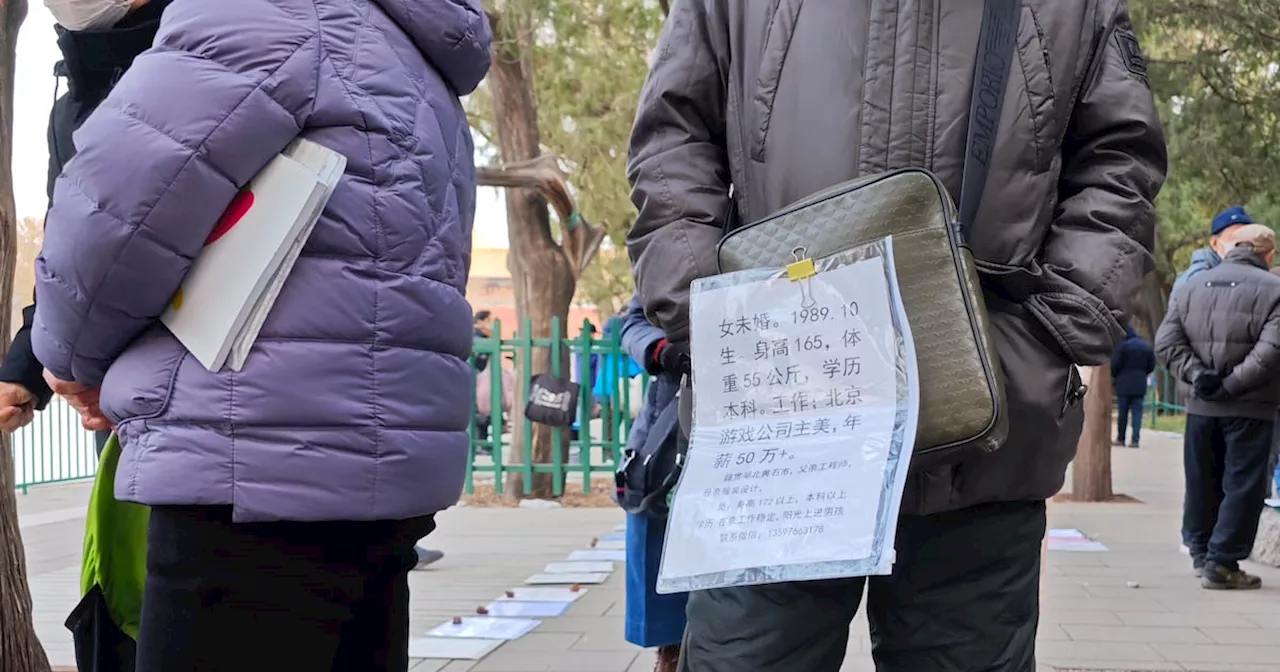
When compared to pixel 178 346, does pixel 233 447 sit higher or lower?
lower

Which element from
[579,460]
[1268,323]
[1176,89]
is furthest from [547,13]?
[1268,323]

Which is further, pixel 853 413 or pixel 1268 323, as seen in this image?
pixel 1268 323

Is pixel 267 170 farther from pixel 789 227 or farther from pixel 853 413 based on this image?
pixel 853 413

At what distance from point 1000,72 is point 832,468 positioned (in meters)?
0.68

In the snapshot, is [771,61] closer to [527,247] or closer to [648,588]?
[648,588]

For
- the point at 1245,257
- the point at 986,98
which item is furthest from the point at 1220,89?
the point at 986,98

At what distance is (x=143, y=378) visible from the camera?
71.6 inches

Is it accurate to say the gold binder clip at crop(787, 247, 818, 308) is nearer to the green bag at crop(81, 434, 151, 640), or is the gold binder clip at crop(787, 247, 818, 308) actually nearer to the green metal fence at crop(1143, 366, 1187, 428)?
the green bag at crop(81, 434, 151, 640)

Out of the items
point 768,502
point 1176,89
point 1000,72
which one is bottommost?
Answer: point 768,502

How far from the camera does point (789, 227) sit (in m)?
1.87

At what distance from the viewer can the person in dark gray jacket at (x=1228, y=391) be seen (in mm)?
6035

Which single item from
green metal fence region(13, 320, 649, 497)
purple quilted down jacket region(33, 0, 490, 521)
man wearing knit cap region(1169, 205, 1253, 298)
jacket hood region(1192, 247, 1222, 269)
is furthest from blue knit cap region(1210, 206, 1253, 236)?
purple quilted down jacket region(33, 0, 490, 521)

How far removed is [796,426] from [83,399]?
1251 millimetres

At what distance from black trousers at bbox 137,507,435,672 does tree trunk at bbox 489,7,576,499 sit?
8378 mm
